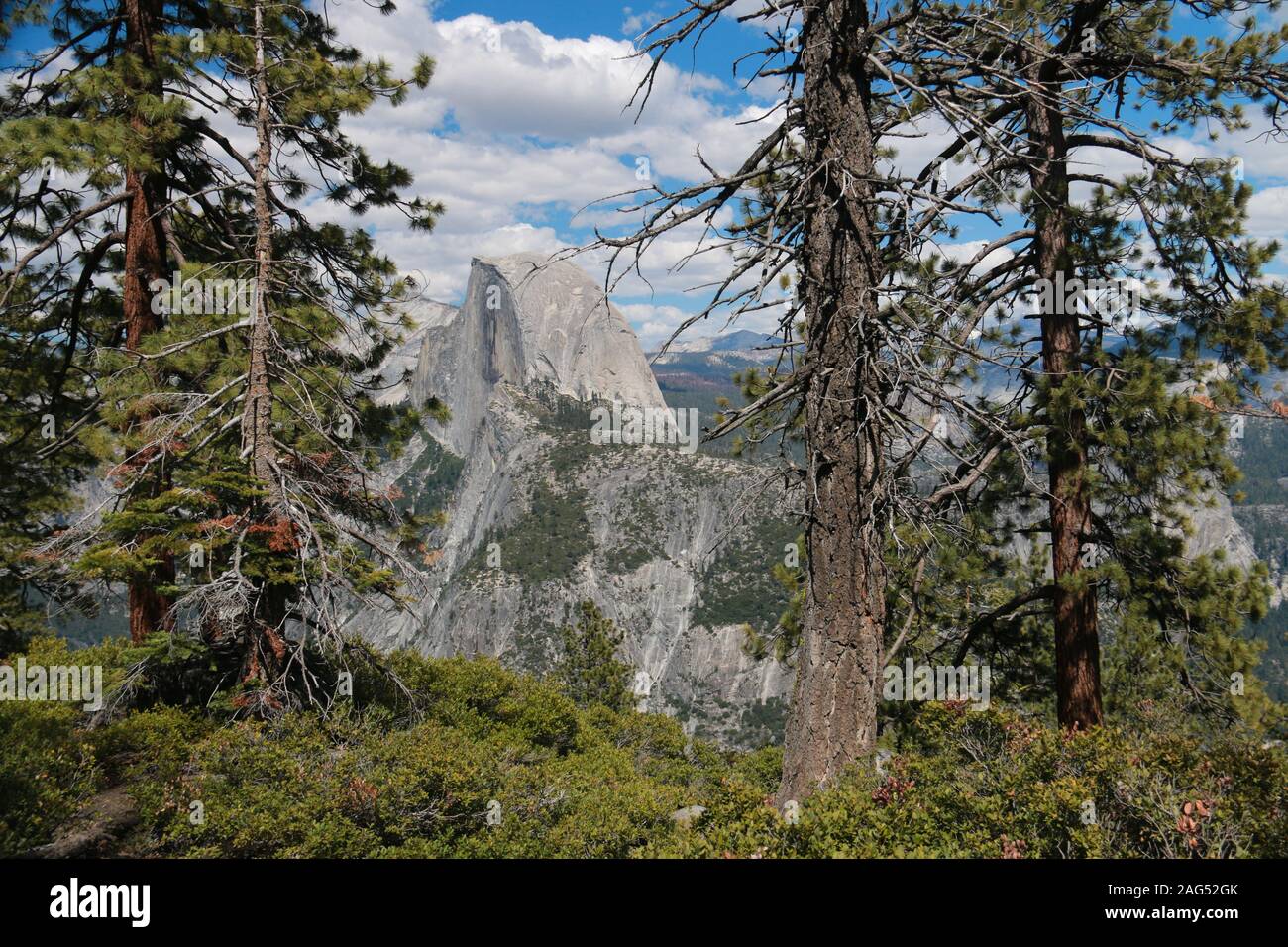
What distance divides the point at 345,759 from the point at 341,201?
811 cm

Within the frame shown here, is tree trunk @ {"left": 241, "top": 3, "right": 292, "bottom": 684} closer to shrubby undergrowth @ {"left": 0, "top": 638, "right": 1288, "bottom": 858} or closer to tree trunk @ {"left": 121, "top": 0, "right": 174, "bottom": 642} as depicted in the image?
shrubby undergrowth @ {"left": 0, "top": 638, "right": 1288, "bottom": 858}

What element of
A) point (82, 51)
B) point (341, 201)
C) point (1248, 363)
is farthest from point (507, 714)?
point (82, 51)

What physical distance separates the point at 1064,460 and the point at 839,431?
11.6 feet

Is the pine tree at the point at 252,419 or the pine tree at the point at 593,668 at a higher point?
the pine tree at the point at 252,419

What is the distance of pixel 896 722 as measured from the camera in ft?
32.2

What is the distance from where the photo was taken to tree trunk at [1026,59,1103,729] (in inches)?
280

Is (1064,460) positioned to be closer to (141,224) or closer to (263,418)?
(263,418)

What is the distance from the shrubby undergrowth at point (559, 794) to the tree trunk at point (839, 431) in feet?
1.52

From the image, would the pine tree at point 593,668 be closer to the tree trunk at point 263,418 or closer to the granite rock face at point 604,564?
the tree trunk at point 263,418

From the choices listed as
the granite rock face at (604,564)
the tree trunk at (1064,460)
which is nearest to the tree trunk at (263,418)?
the tree trunk at (1064,460)

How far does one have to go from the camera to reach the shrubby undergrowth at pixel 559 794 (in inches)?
158

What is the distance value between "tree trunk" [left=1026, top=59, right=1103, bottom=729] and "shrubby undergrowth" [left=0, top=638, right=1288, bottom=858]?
1120 millimetres

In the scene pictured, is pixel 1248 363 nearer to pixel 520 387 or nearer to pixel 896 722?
pixel 896 722
